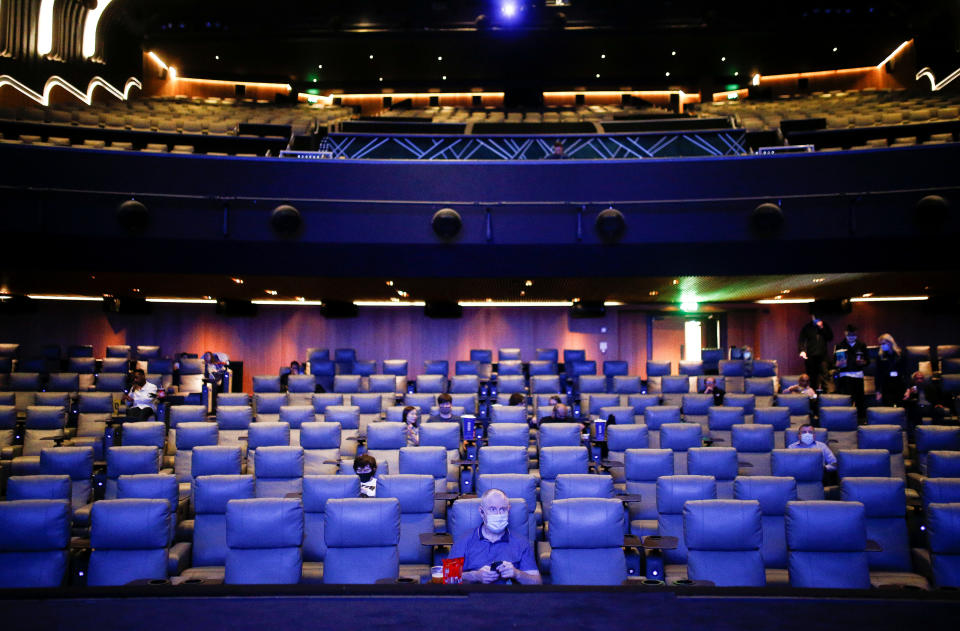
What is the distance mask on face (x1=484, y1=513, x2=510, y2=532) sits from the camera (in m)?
3.69

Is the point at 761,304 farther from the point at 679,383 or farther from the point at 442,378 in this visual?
the point at 442,378

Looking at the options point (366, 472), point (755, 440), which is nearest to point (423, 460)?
point (366, 472)

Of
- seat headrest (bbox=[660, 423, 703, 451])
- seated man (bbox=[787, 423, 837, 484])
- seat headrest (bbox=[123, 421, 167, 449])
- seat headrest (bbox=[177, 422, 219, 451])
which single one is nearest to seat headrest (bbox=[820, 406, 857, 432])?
seated man (bbox=[787, 423, 837, 484])

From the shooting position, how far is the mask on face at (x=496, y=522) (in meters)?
3.69

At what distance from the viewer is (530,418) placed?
8594 millimetres

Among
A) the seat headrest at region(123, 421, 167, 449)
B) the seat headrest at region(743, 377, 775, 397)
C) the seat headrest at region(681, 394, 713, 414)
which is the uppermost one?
the seat headrest at region(743, 377, 775, 397)

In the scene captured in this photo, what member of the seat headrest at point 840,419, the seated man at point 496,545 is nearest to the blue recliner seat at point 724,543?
the seated man at point 496,545

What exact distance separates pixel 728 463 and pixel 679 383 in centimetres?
368

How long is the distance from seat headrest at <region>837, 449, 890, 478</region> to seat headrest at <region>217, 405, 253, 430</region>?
18.5 feet

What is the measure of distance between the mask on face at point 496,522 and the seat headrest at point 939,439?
4.89m

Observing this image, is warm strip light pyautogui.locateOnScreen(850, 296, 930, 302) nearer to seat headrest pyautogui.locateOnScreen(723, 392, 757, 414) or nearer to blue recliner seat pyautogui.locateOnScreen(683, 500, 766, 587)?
seat headrest pyautogui.locateOnScreen(723, 392, 757, 414)

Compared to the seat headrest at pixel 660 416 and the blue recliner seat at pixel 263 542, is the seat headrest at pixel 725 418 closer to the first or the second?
the seat headrest at pixel 660 416

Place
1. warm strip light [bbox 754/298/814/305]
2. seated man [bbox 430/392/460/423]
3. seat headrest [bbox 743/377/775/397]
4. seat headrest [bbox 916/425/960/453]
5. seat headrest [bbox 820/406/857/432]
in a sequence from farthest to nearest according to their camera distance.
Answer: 1. warm strip light [bbox 754/298/814/305]
2. seat headrest [bbox 743/377/775/397]
3. seat headrest [bbox 820/406/857/432]
4. seated man [bbox 430/392/460/423]
5. seat headrest [bbox 916/425/960/453]

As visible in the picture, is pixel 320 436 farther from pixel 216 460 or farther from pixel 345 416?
pixel 216 460
